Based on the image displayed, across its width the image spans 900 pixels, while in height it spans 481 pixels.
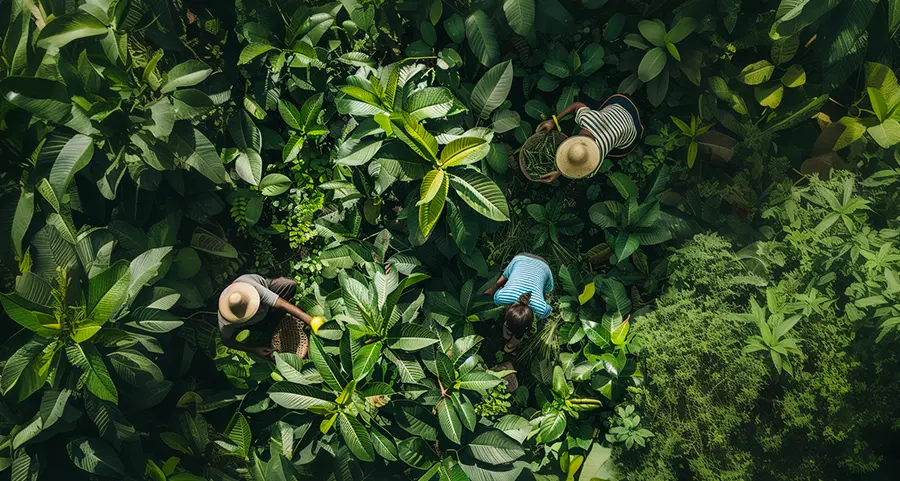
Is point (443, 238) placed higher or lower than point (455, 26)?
lower

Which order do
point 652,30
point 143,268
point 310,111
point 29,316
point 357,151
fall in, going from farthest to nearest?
1. point 310,111
2. point 652,30
3. point 357,151
4. point 143,268
5. point 29,316

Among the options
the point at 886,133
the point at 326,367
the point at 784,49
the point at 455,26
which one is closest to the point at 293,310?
the point at 326,367

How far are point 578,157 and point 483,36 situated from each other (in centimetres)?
99

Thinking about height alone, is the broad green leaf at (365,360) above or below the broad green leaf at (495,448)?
above

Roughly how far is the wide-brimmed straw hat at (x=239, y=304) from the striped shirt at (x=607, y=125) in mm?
2160

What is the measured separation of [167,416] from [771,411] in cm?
354

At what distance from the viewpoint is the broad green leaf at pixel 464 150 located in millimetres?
2973

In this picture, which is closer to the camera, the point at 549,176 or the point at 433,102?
the point at 433,102

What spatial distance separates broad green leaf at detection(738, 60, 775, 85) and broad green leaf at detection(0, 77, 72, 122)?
3.79 meters

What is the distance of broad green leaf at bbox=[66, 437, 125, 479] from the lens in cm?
288

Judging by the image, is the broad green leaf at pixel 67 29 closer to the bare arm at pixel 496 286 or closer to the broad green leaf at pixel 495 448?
the bare arm at pixel 496 286

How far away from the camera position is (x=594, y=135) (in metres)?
3.22

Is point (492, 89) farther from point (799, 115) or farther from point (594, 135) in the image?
point (799, 115)

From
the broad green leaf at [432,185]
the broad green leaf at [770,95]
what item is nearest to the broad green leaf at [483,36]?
the broad green leaf at [432,185]
